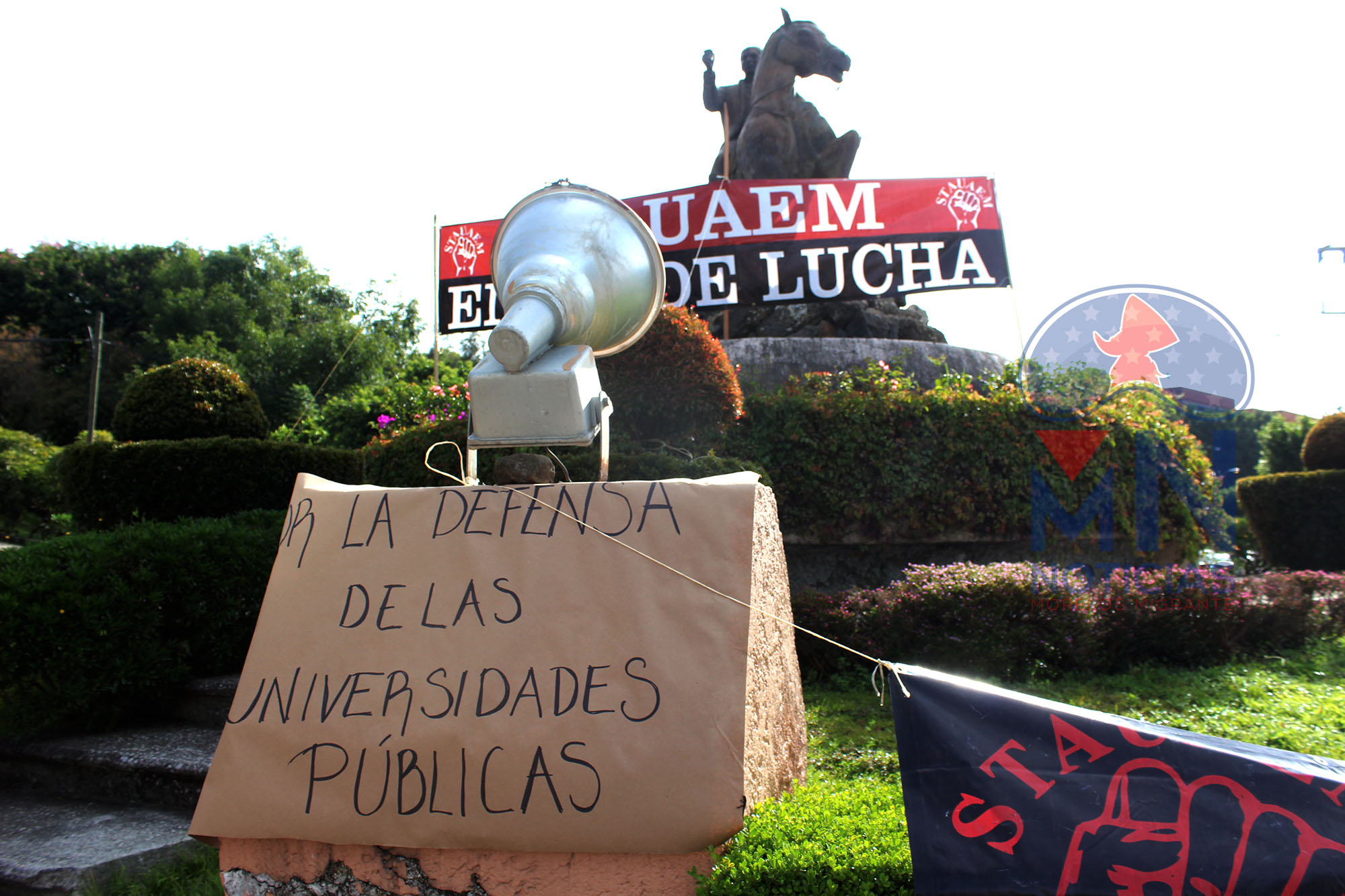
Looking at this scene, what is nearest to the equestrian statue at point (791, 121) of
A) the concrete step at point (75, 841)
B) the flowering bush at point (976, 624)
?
the flowering bush at point (976, 624)

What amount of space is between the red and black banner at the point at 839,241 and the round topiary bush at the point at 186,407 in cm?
413

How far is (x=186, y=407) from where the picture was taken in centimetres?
600

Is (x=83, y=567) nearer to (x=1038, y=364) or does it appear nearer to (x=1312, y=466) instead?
(x=1038, y=364)

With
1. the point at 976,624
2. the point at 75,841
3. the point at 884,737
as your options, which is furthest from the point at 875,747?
the point at 75,841

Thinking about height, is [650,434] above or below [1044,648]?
above

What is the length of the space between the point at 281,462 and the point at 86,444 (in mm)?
1384

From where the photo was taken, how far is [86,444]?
578cm

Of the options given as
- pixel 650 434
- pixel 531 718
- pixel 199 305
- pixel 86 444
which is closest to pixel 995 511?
pixel 650 434

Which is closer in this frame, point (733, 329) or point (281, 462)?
point (281, 462)

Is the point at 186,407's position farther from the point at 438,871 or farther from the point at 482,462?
the point at 438,871

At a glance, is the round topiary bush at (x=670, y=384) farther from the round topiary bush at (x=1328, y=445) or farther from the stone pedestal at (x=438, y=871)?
the round topiary bush at (x=1328, y=445)

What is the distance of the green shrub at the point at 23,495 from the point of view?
1900cm

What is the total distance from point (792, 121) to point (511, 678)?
444 inches

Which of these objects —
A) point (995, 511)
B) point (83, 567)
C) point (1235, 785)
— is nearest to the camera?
point (1235, 785)
